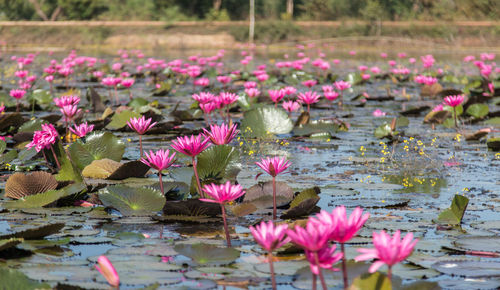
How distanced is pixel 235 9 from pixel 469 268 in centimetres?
4204

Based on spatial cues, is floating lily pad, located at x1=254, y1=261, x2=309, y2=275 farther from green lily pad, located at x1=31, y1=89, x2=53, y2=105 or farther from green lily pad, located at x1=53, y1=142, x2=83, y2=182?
green lily pad, located at x1=31, y1=89, x2=53, y2=105

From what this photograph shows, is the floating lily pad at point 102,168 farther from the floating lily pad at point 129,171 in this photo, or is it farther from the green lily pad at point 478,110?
the green lily pad at point 478,110

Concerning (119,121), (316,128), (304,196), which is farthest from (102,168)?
(316,128)

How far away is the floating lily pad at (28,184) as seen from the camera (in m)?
3.21

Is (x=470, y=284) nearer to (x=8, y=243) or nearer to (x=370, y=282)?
(x=370, y=282)

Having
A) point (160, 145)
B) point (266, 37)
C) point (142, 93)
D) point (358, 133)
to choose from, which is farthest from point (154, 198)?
point (266, 37)

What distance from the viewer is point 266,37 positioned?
33.6 metres

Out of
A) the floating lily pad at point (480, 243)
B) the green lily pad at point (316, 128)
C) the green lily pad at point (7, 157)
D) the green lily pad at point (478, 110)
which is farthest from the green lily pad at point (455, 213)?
the green lily pad at point (478, 110)

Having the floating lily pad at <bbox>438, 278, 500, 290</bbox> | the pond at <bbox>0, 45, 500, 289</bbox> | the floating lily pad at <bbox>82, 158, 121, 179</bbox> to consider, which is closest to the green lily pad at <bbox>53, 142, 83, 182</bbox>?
the pond at <bbox>0, 45, 500, 289</bbox>

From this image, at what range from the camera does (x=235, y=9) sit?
1698 inches

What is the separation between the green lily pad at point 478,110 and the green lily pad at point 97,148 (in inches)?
178

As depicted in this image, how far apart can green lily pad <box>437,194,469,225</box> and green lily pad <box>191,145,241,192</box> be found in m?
1.03

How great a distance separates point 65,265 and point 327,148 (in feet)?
11.4

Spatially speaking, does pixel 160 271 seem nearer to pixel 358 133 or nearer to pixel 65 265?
pixel 65 265
